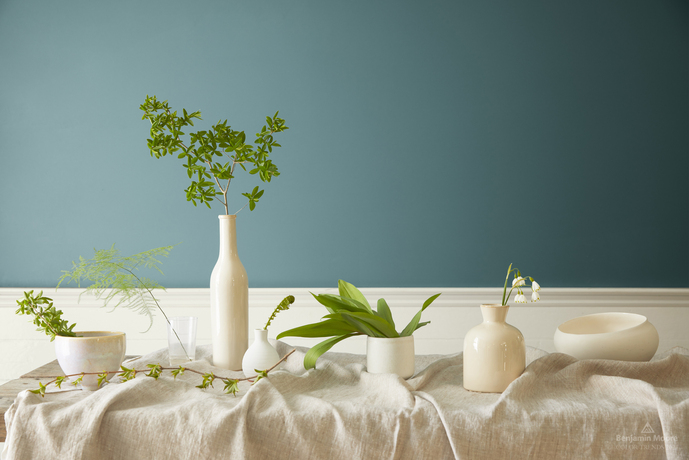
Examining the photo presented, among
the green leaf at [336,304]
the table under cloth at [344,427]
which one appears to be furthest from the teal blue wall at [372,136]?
the table under cloth at [344,427]

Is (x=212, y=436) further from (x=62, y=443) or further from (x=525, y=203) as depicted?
(x=525, y=203)

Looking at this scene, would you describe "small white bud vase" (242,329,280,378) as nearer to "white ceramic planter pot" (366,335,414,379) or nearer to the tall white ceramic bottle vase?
the tall white ceramic bottle vase

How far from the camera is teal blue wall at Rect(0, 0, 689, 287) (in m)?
2.28

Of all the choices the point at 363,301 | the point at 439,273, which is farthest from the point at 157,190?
the point at 363,301

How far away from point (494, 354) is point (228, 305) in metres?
0.55

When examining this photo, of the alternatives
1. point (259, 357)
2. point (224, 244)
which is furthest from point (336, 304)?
point (224, 244)

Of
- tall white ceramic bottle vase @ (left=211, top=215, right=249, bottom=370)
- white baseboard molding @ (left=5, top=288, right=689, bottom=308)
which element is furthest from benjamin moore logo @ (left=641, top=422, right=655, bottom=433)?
white baseboard molding @ (left=5, top=288, right=689, bottom=308)

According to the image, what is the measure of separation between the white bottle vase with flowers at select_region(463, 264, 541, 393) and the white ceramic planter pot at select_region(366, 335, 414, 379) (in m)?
0.12

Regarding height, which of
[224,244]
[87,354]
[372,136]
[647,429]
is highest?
[372,136]

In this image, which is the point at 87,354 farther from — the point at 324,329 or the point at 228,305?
the point at 324,329

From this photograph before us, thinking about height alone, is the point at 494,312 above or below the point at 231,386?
above

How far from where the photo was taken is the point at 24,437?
2.54 ft

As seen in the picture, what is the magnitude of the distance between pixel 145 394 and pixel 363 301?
47cm

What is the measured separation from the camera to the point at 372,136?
7.55 feet
